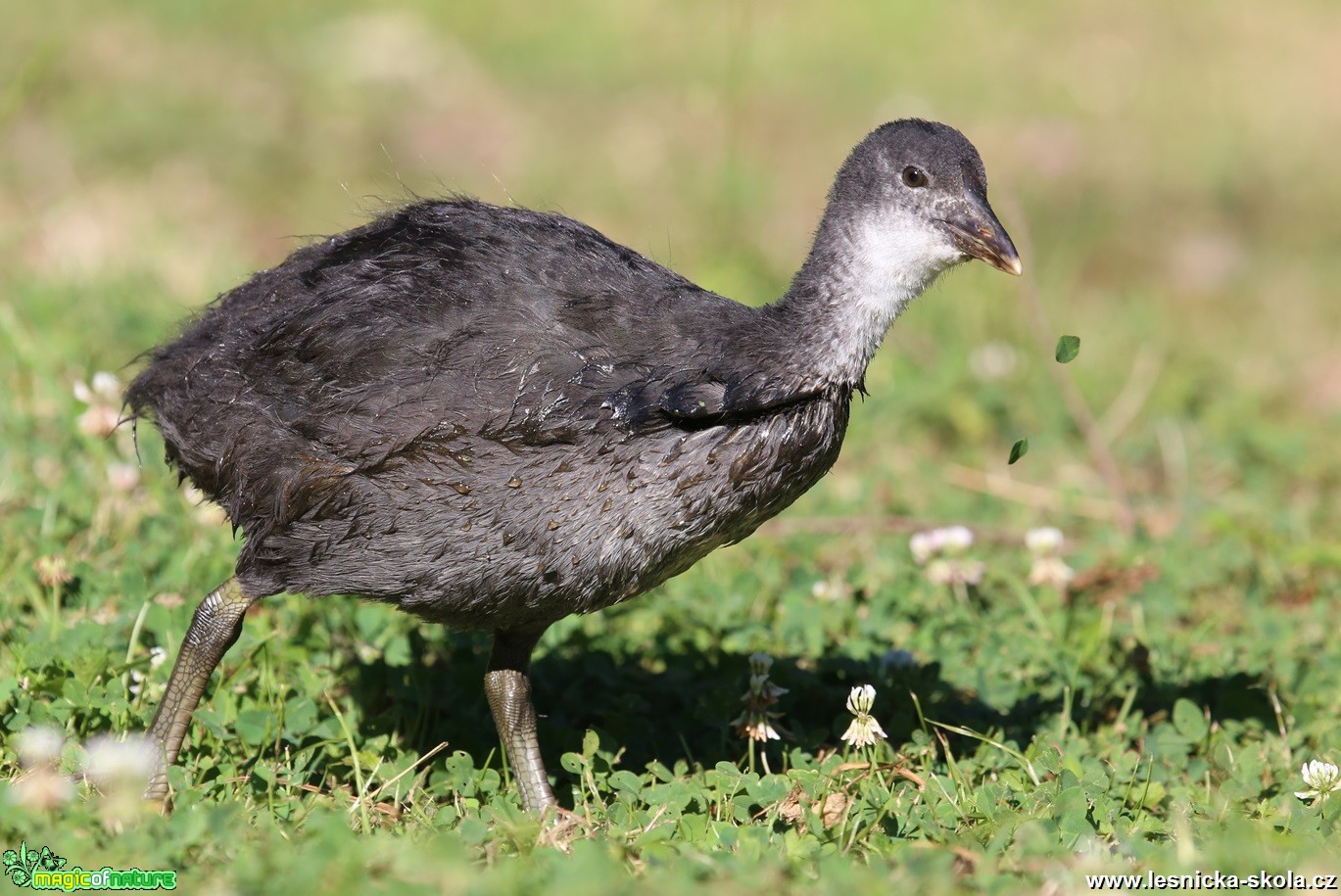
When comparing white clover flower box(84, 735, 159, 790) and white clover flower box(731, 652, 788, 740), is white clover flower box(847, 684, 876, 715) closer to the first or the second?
white clover flower box(731, 652, 788, 740)

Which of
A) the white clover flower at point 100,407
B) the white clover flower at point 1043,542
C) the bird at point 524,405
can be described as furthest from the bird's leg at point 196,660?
the white clover flower at point 1043,542

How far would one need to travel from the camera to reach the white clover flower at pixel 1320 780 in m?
3.57

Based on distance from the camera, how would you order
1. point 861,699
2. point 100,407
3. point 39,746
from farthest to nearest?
point 100,407
point 861,699
point 39,746

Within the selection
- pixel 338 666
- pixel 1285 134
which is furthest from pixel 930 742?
pixel 1285 134

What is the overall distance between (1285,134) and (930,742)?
24.1ft

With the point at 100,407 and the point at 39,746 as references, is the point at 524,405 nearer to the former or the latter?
the point at 39,746

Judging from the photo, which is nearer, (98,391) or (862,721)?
(862,721)

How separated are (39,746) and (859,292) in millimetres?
2044

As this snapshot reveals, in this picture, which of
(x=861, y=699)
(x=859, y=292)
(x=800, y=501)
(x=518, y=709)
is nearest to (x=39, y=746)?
(x=518, y=709)

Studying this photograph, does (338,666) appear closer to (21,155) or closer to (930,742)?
(930,742)

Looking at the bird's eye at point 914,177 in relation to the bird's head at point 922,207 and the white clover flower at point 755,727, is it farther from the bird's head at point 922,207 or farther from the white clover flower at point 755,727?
the white clover flower at point 755,727

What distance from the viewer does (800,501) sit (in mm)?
5902

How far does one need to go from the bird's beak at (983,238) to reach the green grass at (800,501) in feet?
3.77

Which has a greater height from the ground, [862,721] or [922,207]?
[922,207]
